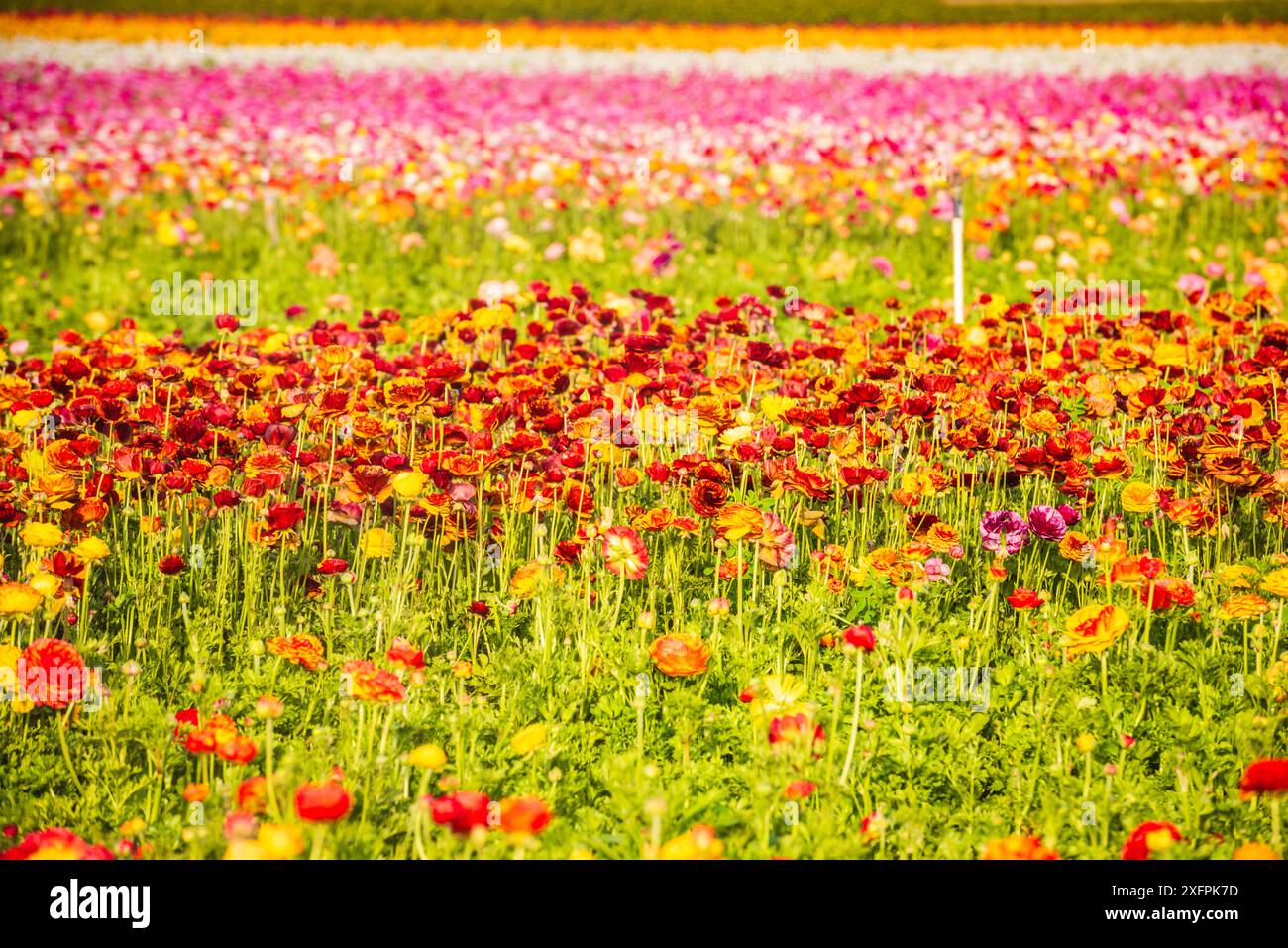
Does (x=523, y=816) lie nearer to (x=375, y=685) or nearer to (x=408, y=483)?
(x=375, y=685)

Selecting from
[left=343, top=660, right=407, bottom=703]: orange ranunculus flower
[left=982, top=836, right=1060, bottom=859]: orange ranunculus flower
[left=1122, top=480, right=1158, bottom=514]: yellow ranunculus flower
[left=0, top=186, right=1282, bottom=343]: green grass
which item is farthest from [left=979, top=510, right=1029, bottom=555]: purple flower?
[left=0, top=186, right=1282, bottom=343]: green grass

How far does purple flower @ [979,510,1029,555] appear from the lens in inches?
132

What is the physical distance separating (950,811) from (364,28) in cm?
2404

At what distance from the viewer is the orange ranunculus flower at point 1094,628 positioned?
2678 mm

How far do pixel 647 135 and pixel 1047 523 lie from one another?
8.80 metres

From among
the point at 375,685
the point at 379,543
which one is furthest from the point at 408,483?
the point at 375,685

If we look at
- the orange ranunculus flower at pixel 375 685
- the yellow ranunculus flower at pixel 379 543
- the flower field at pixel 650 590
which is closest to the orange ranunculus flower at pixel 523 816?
the flower field at pixel 650 590

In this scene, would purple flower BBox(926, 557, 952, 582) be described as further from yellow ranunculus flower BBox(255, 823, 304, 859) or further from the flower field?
yellow ranunculus flower BBox(255, 823, 304, 859)

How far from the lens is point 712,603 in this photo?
3.15m

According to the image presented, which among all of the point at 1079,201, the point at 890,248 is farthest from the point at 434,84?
the point at 1079,201

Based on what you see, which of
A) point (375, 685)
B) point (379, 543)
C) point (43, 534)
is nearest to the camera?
point (375, 685)

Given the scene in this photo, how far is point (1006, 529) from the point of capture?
338 cm

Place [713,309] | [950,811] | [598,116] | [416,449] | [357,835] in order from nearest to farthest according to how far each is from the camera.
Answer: [357,835] → [950,811] → [416,449] → [713,309] → [598,116]

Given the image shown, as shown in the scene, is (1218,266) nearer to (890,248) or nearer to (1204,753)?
(890,248)
